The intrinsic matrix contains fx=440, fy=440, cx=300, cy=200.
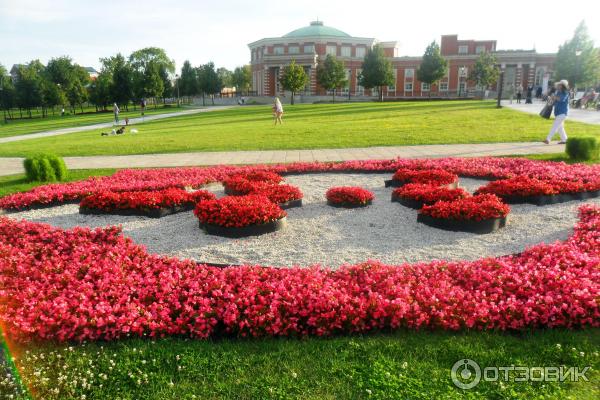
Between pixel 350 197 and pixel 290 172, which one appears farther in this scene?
pixel 290 172

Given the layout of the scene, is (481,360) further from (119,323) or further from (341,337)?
(119,323)

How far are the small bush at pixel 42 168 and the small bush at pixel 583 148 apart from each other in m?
14.3

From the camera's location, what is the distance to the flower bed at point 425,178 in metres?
9.53

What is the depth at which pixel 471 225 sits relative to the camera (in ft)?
22.8

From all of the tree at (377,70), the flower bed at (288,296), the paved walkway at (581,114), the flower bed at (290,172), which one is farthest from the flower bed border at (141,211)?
the tree at (377,70)

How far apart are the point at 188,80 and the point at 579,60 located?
203 ft

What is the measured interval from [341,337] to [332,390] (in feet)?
2.61

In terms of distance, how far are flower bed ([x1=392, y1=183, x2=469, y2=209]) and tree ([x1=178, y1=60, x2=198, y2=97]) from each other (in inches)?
3110

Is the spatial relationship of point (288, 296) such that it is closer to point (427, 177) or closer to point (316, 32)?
point (427, 177)

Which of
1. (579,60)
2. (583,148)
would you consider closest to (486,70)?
(579,60)

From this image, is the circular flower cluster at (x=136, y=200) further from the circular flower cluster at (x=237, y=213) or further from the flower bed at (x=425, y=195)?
the flower bed at (x=425, y=195)

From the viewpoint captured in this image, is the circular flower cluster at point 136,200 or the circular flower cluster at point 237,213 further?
the circular flower cluster at point 136,200

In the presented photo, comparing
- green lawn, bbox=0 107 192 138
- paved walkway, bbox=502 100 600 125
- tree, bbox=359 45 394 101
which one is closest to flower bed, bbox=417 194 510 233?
paved walkway, bbox=502 100 600 125

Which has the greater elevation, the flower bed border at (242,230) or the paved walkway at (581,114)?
the paved walkway at (581,114)
